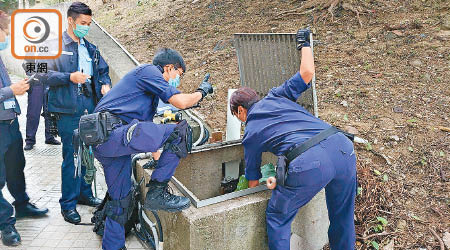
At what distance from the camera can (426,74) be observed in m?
5.71

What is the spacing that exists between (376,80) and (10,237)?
5195 millimetres

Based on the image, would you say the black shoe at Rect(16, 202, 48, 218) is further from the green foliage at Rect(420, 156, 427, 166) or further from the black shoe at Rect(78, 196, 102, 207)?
the green foliage at Rect(420, 156, 427, 166)

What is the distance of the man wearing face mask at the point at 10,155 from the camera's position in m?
3.38

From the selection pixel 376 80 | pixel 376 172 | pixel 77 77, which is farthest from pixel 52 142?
pixel 376 80

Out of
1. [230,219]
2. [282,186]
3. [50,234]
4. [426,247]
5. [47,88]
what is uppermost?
[47,88]

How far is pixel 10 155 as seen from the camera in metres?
3.73

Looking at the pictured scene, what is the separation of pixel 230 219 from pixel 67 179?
185cm

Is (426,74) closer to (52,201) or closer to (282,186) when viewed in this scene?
(282,186)

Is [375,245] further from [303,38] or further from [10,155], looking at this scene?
[10,155]

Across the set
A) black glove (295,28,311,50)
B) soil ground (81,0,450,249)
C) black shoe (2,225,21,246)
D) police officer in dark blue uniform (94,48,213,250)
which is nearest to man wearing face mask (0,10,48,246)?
black shoe (2,225,21,246)

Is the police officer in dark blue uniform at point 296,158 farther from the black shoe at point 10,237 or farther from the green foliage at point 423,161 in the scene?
the black shoe at point 10,237

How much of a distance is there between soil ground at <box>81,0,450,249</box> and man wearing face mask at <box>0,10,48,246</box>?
2.96 metres

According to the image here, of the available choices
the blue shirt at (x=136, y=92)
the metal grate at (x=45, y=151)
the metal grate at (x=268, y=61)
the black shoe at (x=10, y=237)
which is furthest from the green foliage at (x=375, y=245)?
the metal grate at (x=45, y=151)

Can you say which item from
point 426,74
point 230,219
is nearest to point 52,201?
point 230,219
